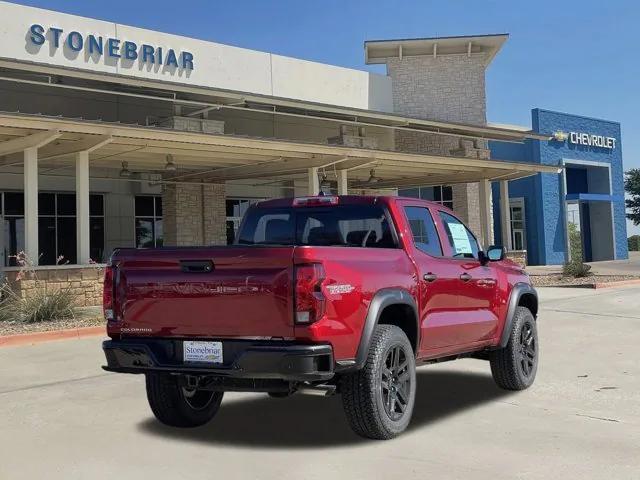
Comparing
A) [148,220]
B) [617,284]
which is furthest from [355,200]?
[148,220]

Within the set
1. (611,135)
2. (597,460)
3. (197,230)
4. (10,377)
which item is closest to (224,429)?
(597,460)

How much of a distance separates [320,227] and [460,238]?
4.90ft

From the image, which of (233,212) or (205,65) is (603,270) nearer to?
(233,212)

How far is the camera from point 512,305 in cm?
736

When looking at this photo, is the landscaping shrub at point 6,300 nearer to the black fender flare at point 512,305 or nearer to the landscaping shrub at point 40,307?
the landscaping shrub at point 40,307

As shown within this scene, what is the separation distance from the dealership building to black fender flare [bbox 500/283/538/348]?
35.5 ft

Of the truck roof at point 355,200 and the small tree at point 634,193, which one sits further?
the small tree at point 634,193

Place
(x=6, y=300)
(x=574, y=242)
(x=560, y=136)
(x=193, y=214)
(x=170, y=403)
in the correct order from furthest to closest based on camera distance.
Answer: (x=574, y=242), (x=560, y=136), (x=193, y=214), (x=6, y=300), (x=170, y=403)

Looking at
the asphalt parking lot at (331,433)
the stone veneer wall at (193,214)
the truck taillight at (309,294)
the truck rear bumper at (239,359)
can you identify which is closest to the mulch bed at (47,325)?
the asphalt parking lot at (331,433)

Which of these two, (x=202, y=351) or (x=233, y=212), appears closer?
(x=202, y=351)

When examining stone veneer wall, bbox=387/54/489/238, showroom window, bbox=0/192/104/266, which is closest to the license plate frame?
showroom window, bbox=0/192/104/266

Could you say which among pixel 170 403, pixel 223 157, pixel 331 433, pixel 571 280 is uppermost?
pixel 223 157

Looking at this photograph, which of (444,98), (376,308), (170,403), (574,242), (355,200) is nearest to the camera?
(376,308)

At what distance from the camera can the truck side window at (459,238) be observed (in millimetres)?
6953
